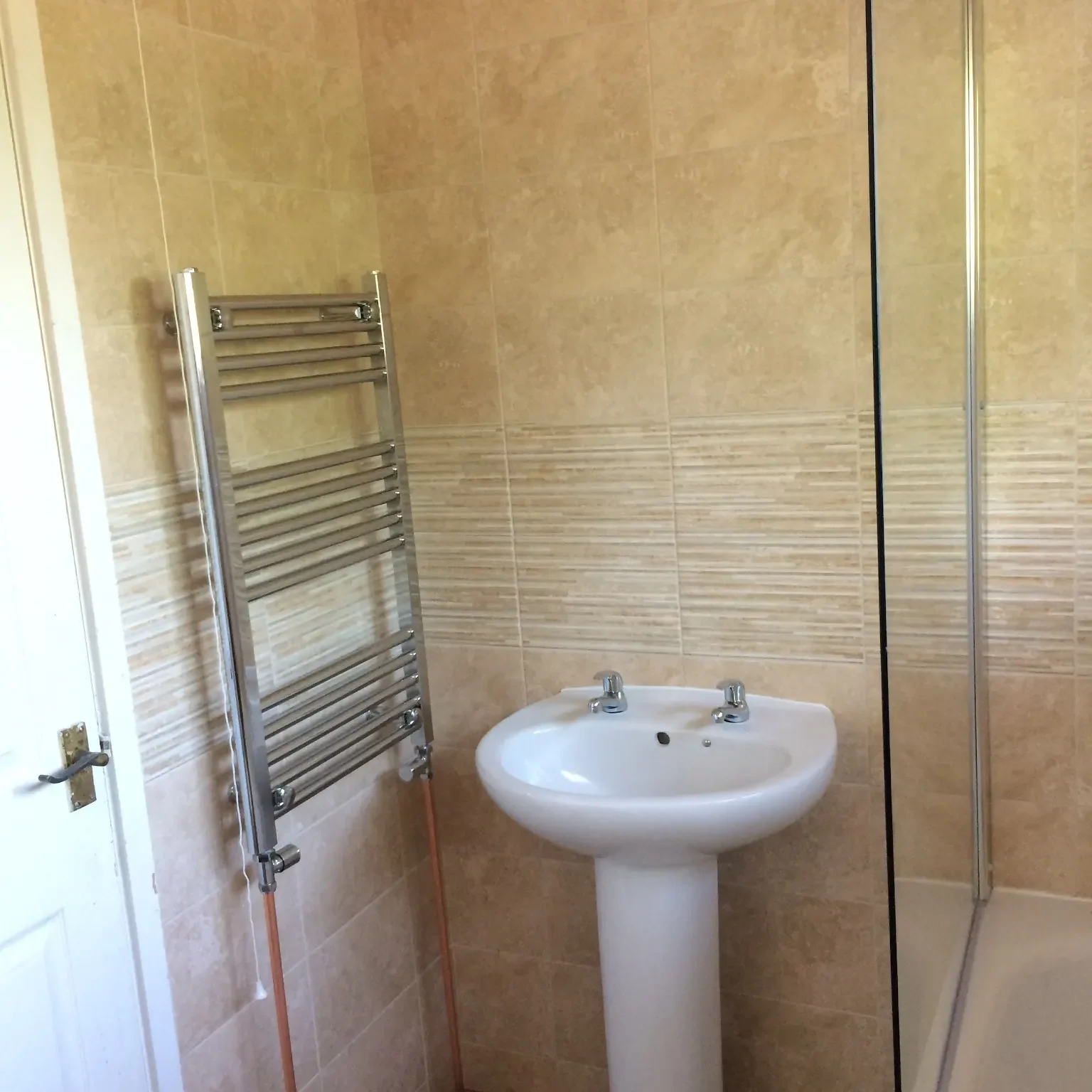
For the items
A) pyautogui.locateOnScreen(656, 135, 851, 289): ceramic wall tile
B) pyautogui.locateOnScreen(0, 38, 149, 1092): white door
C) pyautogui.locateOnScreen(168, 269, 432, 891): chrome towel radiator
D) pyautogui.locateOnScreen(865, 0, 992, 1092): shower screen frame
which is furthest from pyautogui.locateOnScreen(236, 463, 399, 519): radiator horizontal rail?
pyautogui.locateOnScreen(865, 0, 992, 1092): shower screen frame

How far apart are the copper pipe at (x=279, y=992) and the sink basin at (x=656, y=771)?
413mm

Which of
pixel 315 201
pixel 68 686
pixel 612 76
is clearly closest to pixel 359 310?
pixel 315 201

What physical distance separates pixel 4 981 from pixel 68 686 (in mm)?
395

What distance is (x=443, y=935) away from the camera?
242cm

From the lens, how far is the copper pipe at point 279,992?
1.92m

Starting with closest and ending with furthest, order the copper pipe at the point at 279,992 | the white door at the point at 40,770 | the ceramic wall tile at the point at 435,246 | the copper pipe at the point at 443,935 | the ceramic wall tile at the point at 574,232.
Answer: the white door at the point at 40,770 → the copper pipe at the point at 279,992 → the ceramic wall tile at the point at 574,232 → the ceramic wall tile at the point at 435,246 → the copper pipe at the point at 443,935

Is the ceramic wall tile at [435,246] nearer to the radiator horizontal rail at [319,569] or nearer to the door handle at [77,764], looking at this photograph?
the radiator horizontal rail at [319,569]

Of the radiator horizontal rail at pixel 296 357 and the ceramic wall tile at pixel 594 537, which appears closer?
the radiator horizontal rail at pixel 296 357

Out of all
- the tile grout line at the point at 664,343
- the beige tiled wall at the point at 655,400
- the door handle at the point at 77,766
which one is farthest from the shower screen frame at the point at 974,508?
the door handle at the point at 77,766

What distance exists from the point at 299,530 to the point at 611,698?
2.08ft

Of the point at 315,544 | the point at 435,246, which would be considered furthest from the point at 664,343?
the point at 315,544

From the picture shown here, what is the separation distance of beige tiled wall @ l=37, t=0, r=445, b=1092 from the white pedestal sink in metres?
0.43

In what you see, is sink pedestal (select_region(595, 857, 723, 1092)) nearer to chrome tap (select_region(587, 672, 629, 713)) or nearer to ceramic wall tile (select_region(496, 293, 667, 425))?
chrome tap (select_region(587, 672, 629, 713))

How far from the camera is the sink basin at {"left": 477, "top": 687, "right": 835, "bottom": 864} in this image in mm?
1757
